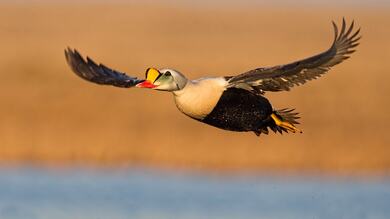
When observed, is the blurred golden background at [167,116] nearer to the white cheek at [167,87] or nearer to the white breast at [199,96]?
the white breast at [199,96]

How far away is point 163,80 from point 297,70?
134 centimetres

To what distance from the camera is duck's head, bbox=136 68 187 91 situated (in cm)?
1061

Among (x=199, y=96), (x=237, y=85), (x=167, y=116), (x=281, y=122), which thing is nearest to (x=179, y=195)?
(x=281, y=122)

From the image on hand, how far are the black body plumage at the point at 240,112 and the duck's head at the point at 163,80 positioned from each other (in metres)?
0.51

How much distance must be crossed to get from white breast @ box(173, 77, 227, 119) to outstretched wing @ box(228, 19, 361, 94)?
6.5 inches

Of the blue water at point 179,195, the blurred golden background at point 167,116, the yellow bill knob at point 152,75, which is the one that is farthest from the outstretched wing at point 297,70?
the blurred golden background at point 167,116

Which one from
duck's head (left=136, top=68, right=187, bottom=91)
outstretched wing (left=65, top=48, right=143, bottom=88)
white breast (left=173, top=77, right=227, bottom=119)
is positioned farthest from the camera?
outstretched wing (left=65, top=48, right=143, bottom=88)

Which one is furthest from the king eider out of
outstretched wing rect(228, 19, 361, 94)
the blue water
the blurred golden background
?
the blurred golden background

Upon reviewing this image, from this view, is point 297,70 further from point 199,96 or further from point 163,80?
point 163,80

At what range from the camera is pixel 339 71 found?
26.3 metres

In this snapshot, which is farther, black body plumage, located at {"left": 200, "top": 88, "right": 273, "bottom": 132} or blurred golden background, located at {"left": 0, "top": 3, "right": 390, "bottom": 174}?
blurred golden background, located at {"left": 0, "top": 3, "right": 390, "bottom": 174}

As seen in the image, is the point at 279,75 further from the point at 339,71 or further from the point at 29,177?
the point at 339,71

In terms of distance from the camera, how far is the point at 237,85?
1155 cm

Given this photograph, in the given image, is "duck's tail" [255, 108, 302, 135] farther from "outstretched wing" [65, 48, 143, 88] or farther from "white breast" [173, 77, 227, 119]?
"outstretched wing" [65, 48, 143, 88]
